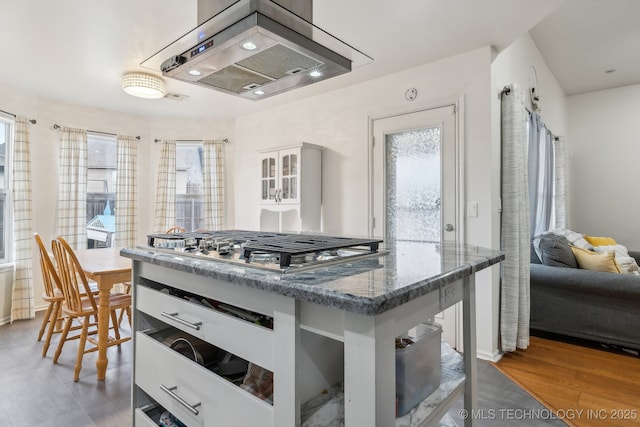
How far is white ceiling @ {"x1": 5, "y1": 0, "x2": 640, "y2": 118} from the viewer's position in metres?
2.15

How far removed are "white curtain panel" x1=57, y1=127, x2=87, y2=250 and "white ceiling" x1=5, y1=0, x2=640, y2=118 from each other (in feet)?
1.81

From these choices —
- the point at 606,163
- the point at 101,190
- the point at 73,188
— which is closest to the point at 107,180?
the point at 101,190

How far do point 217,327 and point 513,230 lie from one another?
2441mm

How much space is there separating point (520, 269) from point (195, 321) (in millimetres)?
2555

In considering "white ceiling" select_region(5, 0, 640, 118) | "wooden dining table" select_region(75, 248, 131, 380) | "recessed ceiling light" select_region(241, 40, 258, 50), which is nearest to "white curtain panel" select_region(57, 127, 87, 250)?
"white ceiling" select_region(5, 0, 640, 118)

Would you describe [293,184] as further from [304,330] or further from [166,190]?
[304,330]

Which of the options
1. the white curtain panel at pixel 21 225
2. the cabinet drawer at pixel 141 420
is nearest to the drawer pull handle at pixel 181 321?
the cabinet drawer at pixel 141 420

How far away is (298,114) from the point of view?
12.9 ft

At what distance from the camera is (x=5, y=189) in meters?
3.57

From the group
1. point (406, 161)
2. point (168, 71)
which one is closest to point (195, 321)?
point (168, 71)

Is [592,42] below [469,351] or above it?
above

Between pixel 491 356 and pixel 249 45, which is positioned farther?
pixel 491 356

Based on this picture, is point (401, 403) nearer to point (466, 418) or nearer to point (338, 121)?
point (466, 418)

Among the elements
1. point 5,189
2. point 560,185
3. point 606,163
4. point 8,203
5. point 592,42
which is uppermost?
point 592,42
